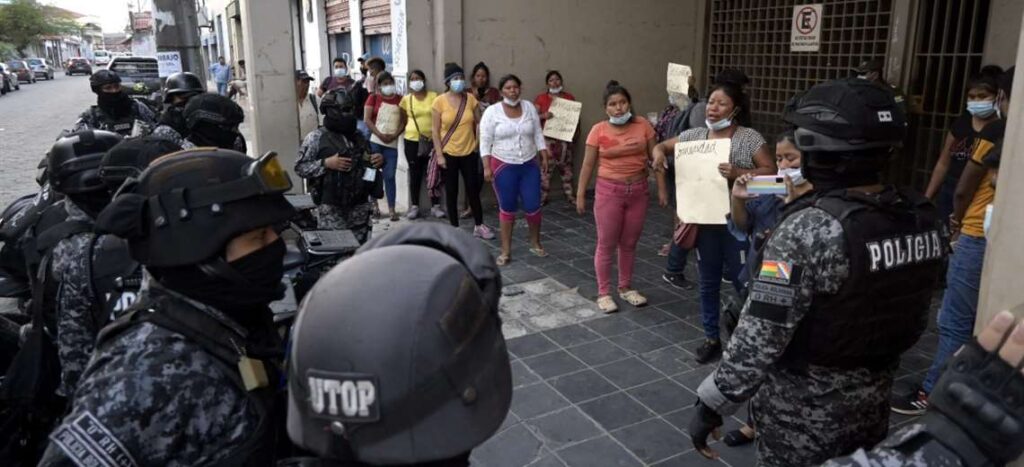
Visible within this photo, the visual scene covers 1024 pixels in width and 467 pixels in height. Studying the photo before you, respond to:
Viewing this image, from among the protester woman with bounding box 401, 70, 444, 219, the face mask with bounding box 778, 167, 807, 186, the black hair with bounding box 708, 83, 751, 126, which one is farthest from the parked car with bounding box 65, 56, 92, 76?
the face mask with bounding box 778, 167, 807, 186

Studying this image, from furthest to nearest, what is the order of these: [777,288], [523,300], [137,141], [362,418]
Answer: [523,300] → [137,141] → [777,288] → [362,418]

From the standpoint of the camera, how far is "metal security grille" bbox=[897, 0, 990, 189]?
6.32m

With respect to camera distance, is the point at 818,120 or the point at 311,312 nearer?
the point at 311,312

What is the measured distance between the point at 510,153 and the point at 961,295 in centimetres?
390

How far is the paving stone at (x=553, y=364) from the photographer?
4.46 m

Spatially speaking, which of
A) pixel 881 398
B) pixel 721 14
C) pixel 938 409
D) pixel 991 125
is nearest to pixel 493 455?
pixel 881 398

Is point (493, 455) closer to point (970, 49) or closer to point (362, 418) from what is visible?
point (362, 418)

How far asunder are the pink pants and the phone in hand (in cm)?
233

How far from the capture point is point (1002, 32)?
5.94 metres

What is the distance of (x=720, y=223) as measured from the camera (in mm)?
4367

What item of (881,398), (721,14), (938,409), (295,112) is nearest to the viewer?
(938,409)

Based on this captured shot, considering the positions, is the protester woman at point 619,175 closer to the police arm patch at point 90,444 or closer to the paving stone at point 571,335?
the paving stone at point 571,335

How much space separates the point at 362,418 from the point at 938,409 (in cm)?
97

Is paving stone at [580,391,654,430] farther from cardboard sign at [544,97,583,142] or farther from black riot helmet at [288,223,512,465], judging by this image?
cardboard sign at [544,97,583,142]
